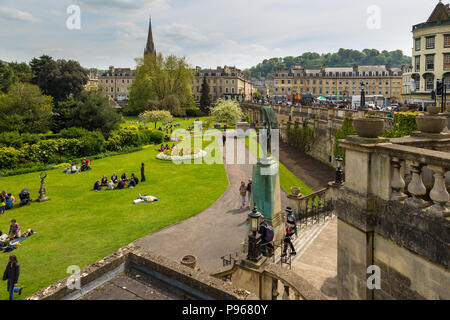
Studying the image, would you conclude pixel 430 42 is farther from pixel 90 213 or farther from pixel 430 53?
pixel 90 213

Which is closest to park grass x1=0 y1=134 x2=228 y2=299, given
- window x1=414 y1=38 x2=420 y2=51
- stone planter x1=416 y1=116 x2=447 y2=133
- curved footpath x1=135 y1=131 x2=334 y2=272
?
curved footpath x1=135 y1=131 x2=334 y2=272

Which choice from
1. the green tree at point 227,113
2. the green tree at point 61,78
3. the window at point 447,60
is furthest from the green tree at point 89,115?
the window at point 447,60

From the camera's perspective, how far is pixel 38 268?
1296 centimetres

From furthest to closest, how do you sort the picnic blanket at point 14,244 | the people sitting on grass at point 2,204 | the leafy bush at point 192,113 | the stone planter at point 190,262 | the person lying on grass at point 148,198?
the leafy bush at point 192,113, the person lying on grass at point 148,198, the people sitting on grass at point 2,204, the picnic blanket at point 14,244, the stone planter at point 190,262

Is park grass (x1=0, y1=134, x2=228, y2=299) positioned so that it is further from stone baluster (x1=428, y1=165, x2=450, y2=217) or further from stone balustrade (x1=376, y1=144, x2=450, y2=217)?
stone baluster (x1=428, y1=165, x2=450, y2=217)

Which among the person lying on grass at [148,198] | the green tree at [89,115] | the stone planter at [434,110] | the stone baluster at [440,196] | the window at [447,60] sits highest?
the window at [447,60]

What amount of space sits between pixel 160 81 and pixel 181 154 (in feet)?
174

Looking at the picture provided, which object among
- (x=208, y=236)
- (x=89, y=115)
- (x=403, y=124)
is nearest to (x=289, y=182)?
(x=403, y=124)

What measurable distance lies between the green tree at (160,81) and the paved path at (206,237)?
Result: 220 feet

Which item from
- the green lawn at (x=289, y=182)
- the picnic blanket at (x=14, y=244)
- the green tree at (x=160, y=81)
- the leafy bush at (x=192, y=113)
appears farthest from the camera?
the leafy bush at (x=192, y=113)

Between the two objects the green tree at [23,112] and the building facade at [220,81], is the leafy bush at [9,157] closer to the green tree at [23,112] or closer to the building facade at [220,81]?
the green tree at [23,112]

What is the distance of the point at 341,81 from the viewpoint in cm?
11950

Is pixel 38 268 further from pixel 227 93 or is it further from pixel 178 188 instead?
pixel 227 93

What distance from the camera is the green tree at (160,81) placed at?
82750 mm
